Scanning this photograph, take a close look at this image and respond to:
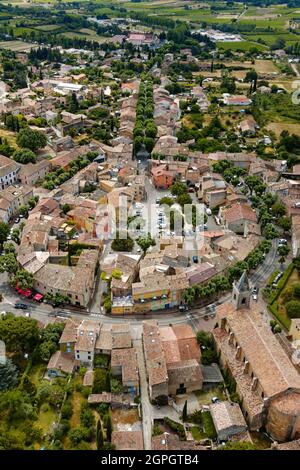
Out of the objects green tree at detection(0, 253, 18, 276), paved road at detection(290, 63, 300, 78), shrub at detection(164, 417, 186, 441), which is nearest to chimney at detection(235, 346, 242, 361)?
shrub at detection(164, 417, 186, 441)

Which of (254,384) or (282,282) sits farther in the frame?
(282,282)

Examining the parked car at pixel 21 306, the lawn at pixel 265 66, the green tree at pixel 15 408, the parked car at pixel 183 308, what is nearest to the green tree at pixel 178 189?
the parked car at pixel 183 308

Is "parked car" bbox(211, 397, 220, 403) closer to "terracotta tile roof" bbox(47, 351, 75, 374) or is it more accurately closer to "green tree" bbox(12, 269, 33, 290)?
"terracotta tile roof" bbox(47, 351, 75, 374)

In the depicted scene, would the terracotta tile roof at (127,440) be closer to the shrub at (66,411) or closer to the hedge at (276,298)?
the shrub at (66,411)

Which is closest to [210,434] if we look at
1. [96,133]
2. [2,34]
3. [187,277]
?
[187,277]

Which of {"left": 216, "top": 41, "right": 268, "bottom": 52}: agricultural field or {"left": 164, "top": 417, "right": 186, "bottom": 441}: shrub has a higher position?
{"left": 216, "top": 41, "right": 268, "bottom": 52}: agricultural field

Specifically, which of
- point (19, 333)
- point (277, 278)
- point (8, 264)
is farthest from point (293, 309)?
point (8, 264)

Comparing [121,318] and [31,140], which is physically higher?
[31,140]

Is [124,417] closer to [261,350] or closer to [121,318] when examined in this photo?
[121,318]

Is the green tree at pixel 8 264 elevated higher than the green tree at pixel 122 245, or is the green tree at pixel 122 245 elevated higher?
the green tree at pixel 8 264

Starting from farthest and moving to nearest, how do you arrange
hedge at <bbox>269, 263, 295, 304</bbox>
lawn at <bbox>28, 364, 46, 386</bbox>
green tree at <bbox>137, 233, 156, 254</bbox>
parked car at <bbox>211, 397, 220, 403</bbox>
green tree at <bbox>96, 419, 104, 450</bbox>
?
green tree at <bbox>137, 233, 156, 254</bbox> < hedge at <bbox>269, 263, 295, 304</bbox> < lawn at <bbox>28, 364, 46, 386</bbox> < parked car at <bbox>211, 397, 220, 403</bbox> < green tree at <bbox>96, 419, 104, 450</bbox>

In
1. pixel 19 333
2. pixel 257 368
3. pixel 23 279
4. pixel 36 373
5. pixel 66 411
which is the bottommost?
pixel 36 373
